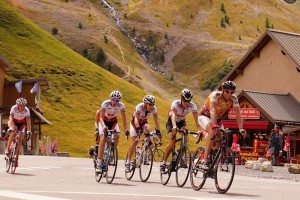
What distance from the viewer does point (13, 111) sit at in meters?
21.9

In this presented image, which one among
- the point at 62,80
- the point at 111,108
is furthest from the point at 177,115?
the point at 62,80

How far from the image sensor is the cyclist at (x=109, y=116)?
18422 millimetres

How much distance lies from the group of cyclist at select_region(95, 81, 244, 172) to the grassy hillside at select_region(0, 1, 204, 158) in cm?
6932

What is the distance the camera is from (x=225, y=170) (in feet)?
48.0

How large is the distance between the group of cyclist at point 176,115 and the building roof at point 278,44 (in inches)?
1268

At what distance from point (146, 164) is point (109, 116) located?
1.56 meters

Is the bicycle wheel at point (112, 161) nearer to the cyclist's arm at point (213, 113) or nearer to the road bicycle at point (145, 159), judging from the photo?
the road bicycle at point (145, 159)

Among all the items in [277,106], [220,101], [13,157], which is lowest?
[13,157]

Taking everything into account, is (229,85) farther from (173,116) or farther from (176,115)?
(176,115)

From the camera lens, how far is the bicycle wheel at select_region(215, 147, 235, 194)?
1464cm

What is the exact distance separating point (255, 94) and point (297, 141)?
16.7 ft

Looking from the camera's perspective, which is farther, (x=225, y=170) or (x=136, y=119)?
(x=136, y=119)

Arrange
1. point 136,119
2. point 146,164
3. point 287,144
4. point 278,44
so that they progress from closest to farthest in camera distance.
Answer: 1. point 146,164
2. point 136,119
3. point 287,144
4. point 278,44

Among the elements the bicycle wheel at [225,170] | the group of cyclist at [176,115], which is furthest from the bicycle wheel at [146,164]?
the bicycle wheel at [225,170]
